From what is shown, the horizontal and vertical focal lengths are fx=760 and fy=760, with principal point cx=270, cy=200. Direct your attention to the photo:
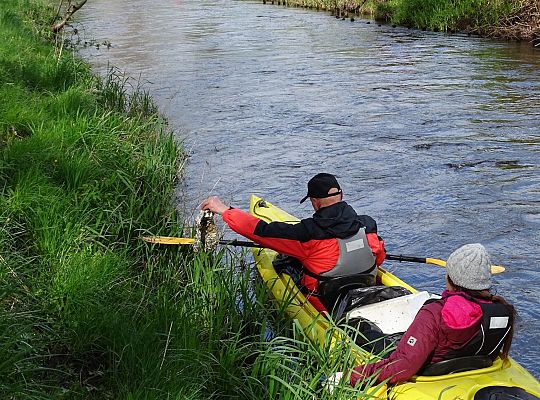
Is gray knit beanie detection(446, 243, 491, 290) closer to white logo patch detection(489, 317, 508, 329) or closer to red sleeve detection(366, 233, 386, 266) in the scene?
white logo patch detection(489, 317, 508, 329)

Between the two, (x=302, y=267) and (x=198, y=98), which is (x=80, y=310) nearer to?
(x=302, y=267)

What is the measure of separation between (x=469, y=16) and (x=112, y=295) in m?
16.1

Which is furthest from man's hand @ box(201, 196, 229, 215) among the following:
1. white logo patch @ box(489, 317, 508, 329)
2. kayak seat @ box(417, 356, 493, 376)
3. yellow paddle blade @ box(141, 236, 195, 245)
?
white logo patch @ box(489, 317, 508, 329)

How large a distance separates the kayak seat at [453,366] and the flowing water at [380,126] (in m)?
1.31

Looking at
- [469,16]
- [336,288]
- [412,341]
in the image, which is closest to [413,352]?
[412,341]

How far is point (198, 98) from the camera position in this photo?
40.2ft

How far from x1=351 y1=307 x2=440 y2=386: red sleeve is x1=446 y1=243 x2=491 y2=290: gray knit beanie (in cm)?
24

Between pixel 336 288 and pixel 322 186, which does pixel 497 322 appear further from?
pixel 322 186

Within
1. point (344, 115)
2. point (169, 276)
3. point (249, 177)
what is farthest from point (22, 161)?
point (344, 115)

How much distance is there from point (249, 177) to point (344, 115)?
10.5ft

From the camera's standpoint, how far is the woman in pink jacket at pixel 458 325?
3361mm

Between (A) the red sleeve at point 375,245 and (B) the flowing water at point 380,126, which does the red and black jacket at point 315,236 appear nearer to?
(A) the red sleeve at point 375,245

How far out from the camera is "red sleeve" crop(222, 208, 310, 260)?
476 cm

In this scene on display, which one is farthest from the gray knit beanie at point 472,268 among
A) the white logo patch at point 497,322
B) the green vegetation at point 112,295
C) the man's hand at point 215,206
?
the man's hand at point 215,206
